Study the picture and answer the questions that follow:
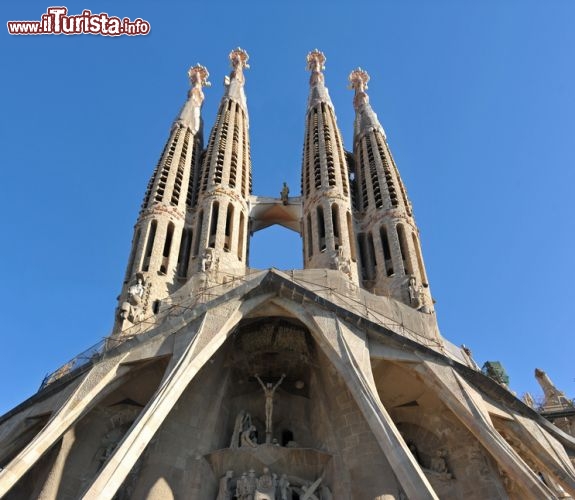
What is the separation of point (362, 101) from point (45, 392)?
2501 cm

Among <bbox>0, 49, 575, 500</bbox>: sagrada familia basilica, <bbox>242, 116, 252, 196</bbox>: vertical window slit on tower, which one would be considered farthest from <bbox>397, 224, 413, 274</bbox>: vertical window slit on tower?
<bbox>242, 116, 252, 196</bbox>: vertical window slit on tower

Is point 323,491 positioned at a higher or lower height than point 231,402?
lower

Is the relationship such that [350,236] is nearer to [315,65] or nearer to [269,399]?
[269,399]

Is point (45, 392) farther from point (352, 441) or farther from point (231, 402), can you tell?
point (352, 441)

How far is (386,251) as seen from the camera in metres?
22.5

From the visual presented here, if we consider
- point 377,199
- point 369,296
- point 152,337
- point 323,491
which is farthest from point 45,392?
point 377,199

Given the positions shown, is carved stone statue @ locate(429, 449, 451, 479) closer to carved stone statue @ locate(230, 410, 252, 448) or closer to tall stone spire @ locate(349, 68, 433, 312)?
carved stone statue @ locate(230, 410, 252, 448)

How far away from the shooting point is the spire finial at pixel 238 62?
36250 mm

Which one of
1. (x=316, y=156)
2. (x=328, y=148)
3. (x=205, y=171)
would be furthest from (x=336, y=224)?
(x=205, y=171)

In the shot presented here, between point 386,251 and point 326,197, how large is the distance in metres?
3.75

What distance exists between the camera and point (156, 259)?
67.6 feet

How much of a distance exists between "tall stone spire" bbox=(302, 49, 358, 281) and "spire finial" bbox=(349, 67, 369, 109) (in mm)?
2589

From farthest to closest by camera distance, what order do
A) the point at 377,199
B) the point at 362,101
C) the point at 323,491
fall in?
the point at 362,101
the point at 377,199
the point at 323,491

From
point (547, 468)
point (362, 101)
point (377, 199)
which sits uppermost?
point (362, 101)
